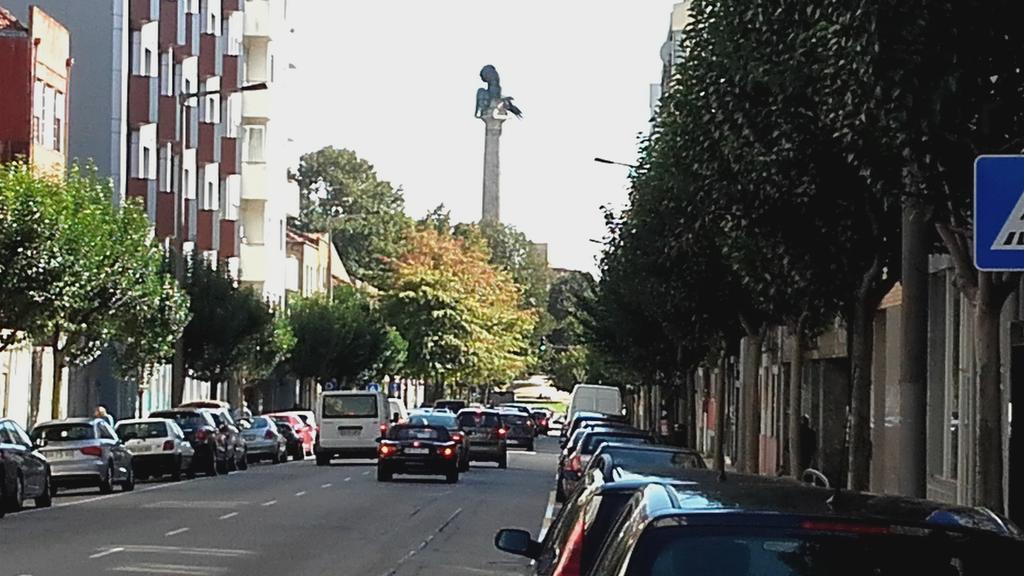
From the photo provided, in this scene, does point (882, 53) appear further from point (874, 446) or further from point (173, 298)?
point (173, 298)

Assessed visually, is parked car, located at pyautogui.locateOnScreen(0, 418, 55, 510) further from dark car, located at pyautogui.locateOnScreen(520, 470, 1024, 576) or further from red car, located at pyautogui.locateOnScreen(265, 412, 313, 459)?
red car, located at pyautogui.locateOnScreen(265, 412, 313, 459)

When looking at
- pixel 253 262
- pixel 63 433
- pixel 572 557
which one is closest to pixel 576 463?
pixel 63 433

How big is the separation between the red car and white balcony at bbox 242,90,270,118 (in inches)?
759

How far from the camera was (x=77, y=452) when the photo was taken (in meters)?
35.9

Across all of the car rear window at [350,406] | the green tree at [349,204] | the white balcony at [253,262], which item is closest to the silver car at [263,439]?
the car rear window at [350,406]

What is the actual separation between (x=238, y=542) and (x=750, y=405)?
53.1 ft

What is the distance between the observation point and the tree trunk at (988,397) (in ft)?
47.1

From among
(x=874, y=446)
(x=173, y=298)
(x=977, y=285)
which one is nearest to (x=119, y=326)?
(x=173, y=298)

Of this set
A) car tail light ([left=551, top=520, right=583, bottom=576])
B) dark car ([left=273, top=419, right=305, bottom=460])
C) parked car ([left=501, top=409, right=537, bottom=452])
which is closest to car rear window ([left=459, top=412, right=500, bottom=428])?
dark car ([left=273, top=419, right=305, bottom=460])

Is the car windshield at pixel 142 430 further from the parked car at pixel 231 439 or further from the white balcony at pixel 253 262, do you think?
the white balcony at pixel 253 262

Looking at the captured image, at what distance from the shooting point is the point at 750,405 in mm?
38250

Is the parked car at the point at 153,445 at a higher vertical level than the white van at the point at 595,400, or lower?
lower

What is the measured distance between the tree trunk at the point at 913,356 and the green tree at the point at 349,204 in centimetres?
11574

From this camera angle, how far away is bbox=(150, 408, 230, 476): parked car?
4594 cm
